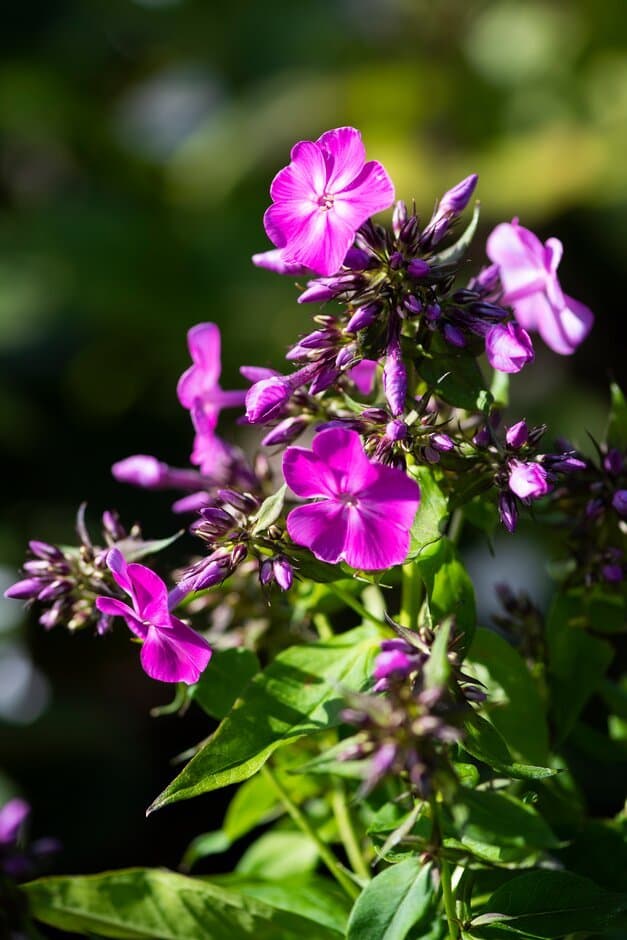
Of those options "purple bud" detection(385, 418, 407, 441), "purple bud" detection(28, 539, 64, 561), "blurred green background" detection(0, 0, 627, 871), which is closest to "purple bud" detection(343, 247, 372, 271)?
"purple bud" detection(385, 418, 407, 441)

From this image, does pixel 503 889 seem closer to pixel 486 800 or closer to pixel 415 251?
pixel 486 800

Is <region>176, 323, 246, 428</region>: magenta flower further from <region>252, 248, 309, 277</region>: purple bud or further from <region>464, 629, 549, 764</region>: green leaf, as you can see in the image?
<region>464, 629, 549, 764</region>: green leaf

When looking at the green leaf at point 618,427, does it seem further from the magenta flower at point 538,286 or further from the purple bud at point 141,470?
the purple bud at point 141,470

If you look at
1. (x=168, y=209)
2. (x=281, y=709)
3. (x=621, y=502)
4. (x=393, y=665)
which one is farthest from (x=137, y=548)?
(x=168, y=209)

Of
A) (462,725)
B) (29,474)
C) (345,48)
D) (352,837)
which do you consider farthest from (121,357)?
(462,725)

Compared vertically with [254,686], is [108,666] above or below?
below
